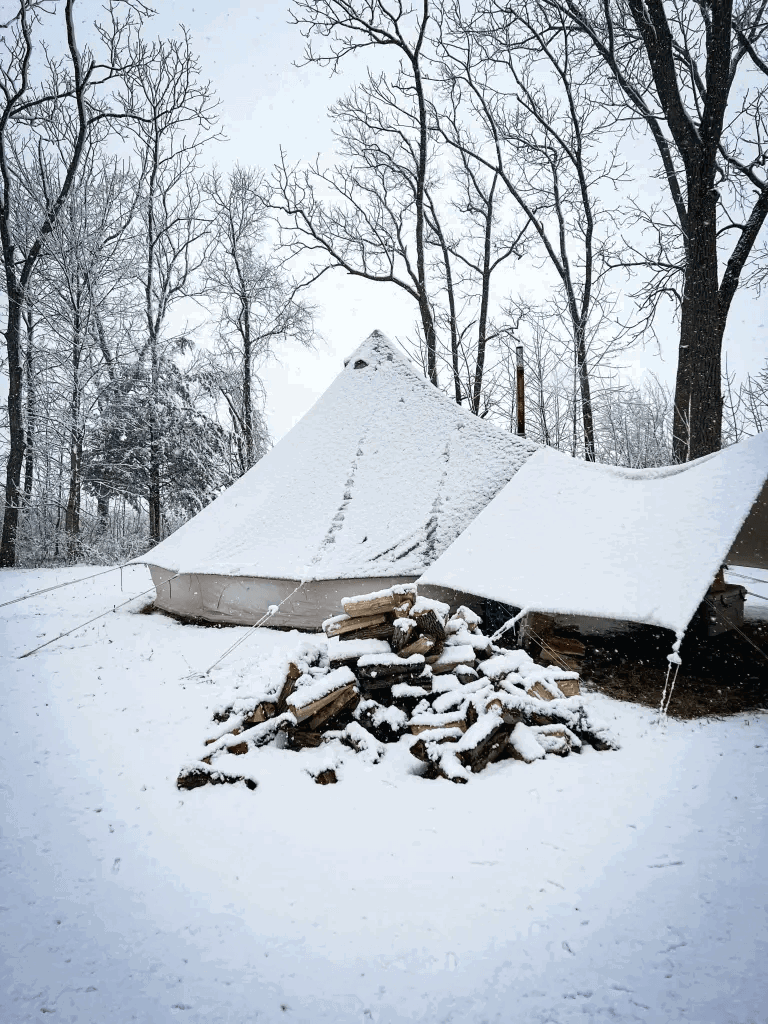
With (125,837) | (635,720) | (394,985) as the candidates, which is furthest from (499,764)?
(125,837)

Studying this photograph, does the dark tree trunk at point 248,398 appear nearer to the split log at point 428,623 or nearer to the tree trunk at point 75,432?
the tree trunk at point 75,432

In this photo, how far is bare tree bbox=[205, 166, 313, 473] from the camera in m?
14.7

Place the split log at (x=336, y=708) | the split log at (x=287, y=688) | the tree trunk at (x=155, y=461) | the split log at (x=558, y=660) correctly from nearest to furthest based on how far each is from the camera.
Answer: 1. the split log at (x=336, y=708)
2. the split log at (x=287, y=688)
3. the split log at (x=558, y=660)
4. the tree trunk at (x=155, y=461)

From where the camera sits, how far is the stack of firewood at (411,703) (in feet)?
9.16

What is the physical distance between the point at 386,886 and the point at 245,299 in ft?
50.9

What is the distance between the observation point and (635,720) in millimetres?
3309

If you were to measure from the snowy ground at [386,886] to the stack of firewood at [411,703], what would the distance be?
127 mm

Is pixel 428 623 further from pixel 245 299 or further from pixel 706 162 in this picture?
pixel 245 299

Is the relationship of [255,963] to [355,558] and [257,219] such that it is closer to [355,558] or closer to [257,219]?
[355,558]

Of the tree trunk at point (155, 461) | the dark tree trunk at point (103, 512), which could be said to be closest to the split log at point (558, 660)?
the tree trunk at point (155, 461)

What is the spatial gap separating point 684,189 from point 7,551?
48.5 feet

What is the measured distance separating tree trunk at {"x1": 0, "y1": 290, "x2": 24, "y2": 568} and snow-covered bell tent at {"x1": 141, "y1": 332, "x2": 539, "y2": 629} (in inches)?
287

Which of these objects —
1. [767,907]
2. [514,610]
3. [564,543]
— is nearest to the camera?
[767,907]

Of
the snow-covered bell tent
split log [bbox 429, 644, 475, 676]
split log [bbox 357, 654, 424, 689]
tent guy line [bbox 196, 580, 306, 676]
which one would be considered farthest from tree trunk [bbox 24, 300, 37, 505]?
split log [bbox 429, 644, 475, 676]
